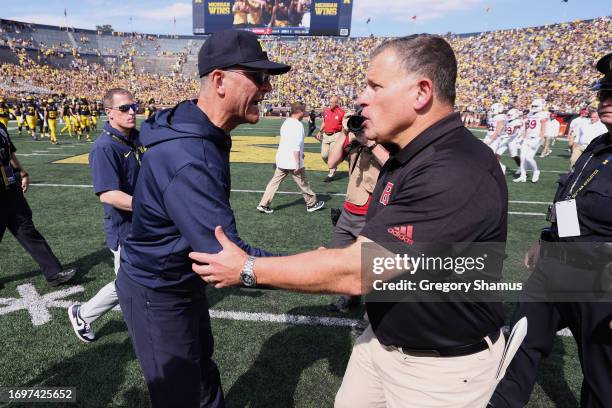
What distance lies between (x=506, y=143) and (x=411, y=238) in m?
12.8

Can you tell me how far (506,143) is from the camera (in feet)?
40.7

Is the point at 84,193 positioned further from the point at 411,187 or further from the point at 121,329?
the point at 411,187

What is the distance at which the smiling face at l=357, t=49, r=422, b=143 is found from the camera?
152 cm

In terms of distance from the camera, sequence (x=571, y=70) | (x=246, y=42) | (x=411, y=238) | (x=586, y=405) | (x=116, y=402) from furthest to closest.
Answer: (x=571, y=70) → (x=116, y=402) → (x=586, y=405) → (x=246, y=42) → (x=411, y=238)

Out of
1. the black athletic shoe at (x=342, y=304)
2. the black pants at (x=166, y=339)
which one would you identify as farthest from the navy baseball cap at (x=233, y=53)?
the black athletic shoe at (x=342, y=304)

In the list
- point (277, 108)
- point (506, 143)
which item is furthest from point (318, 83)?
point (506, 143)

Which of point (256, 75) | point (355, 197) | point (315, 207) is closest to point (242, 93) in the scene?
point (256, 75)

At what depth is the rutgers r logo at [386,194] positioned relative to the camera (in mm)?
1603

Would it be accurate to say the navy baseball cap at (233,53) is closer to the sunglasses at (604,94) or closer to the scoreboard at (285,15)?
the sunglasses at (604,94)

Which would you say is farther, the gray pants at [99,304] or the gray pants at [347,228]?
the gray pants at [347,228]

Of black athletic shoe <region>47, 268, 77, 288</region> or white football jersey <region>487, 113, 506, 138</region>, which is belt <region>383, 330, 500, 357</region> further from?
white football jersey <region>487, 113, 506, 138</region>

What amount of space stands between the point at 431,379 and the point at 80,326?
10.6 ft

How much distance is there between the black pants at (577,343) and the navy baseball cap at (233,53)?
2.37 meters

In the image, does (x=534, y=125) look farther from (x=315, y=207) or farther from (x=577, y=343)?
(x=577, y=343)
